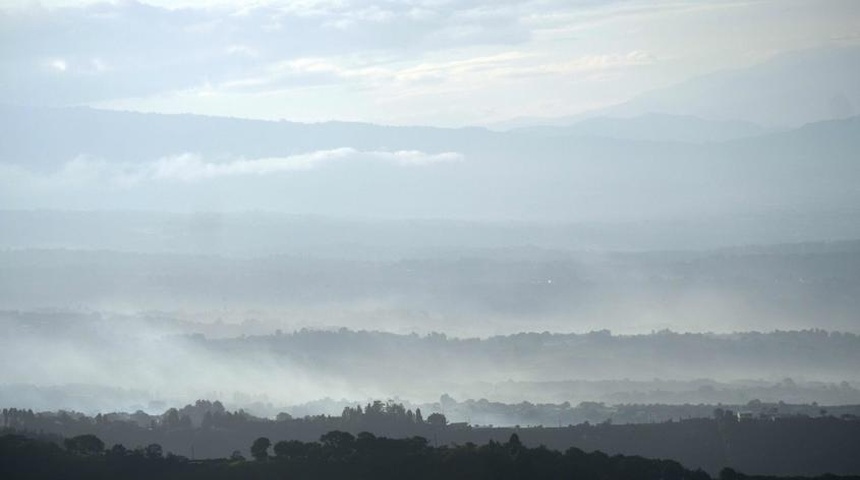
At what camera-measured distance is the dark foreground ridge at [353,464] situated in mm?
50375

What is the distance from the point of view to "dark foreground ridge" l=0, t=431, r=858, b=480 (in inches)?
1983

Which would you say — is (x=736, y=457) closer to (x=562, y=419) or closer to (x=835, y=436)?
(x=835, y=436)

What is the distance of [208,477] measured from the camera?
49.8 m

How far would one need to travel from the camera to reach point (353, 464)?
5119 cm

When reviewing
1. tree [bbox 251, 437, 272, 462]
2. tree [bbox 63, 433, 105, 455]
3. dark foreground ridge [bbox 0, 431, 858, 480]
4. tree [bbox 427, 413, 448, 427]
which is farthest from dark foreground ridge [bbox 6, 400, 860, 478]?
dark foreground ridge [bbox 0, 431, 858, 480]

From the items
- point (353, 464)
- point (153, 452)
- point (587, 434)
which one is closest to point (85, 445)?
point (153, 452)

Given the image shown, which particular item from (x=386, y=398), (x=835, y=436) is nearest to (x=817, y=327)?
(x=386, y=398)

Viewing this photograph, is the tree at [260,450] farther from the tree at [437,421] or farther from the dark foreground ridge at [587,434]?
the tree at [437,421]

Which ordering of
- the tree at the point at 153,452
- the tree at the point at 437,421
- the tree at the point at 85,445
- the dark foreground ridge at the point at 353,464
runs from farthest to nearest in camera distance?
the tree at the point at 437,421, the tree at the point at 85,445, the tree at the point at 153,452, the dark foreground ridge at the point at 353,464

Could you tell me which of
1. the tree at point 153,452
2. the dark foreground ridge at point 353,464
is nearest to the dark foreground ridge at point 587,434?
the tree at point 153,452

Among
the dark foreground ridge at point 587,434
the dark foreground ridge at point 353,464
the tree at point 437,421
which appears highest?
the tree at point 437,421

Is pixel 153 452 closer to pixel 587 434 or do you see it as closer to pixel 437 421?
pixel 587 434

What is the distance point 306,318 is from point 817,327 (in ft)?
123

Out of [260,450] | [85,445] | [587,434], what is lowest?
[260,450]
